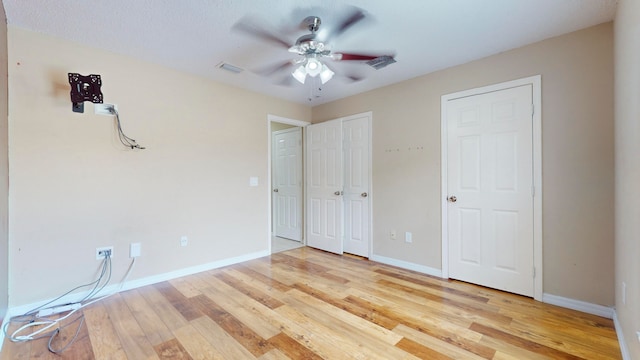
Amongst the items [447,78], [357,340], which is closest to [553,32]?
[447,78]

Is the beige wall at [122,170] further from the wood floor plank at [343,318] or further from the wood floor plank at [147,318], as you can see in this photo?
the wood floor plank at [343,318]

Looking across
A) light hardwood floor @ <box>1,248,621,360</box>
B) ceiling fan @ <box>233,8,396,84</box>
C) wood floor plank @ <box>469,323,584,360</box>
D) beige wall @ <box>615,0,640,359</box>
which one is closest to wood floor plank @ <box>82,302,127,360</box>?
light hardwood floor @ <box>1,248,621,360</box>

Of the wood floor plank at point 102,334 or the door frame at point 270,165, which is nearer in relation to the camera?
the wood floor plank at point 102,334

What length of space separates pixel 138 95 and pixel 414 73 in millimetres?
3063

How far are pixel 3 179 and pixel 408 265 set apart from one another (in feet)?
12.7

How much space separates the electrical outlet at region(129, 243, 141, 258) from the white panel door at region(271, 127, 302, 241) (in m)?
2.45

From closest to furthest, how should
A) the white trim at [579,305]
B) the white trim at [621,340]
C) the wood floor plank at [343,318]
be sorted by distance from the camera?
1. the white trim at [621,340]
2. the wood floor plank at [343,318]
3. the white trim at [579,305]

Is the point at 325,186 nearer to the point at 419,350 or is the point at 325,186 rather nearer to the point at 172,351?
the point at 419,350

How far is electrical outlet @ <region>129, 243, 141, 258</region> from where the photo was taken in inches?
109

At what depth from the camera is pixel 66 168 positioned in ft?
7.97

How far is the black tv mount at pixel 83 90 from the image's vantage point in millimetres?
2342

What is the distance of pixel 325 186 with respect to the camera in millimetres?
4227

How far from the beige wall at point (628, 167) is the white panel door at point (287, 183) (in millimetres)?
3717

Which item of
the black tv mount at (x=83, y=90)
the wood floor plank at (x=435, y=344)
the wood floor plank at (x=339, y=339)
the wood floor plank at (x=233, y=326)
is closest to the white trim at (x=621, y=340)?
the wood floor plank at (x=435, y=344)
